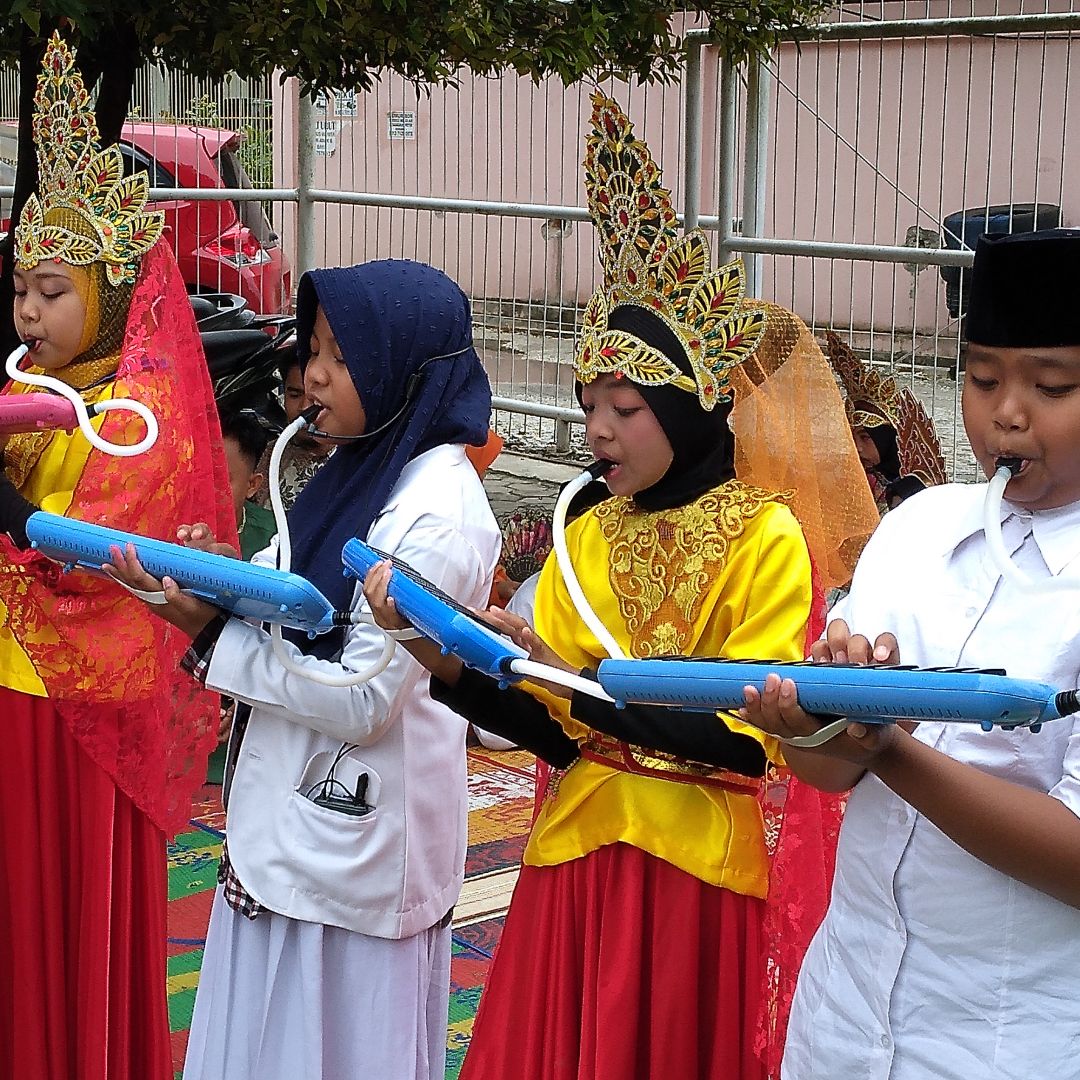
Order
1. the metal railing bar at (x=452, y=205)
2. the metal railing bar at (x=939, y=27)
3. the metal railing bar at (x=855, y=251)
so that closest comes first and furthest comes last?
the metal railing bar at (x=939, y=27) < the metal railing bar at (x=855, y=251) < the metal railing bar at (x=452, y=205)

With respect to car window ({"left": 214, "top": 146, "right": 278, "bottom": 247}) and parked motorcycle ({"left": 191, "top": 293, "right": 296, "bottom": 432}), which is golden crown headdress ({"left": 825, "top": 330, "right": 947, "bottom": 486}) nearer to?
parked motorcycle ({"left": 191, "top": 293, "right": 296, "bottom": 432})

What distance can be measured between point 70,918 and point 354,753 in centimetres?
84

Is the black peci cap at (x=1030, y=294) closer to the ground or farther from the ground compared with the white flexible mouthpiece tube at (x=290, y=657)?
farther from the ground

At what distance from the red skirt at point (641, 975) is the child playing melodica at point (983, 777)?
0.53 metres

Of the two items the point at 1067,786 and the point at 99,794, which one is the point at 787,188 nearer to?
the point at 99,794

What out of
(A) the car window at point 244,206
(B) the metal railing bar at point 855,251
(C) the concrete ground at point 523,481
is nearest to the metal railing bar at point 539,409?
(C) the concrete ground at point 523,481

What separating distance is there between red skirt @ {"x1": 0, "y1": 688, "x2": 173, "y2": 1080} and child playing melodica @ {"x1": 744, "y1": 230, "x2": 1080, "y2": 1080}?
155 centimetres

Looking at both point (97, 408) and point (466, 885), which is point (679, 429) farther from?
point (466, 885)

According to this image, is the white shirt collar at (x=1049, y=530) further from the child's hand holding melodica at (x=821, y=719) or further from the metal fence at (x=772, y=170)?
the metal fence at (x=772, y=170)

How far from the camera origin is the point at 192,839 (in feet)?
14.4

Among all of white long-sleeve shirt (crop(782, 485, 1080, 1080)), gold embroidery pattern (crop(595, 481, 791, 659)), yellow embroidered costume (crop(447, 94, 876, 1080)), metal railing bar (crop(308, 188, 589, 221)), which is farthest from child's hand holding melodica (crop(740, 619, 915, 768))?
metal railing bar (crop(308, 188, 589, 221))

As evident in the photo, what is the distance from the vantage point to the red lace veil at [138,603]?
2832 millimetres

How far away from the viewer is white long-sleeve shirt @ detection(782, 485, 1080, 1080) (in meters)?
1.59

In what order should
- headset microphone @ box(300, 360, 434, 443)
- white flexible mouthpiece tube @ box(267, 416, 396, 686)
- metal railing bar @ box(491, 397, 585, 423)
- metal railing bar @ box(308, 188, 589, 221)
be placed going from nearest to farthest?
white flexible mouthpiece tube @ box(267, 416, 396, 686) → headset microphone @ box(300, 360, 434, 443) → metal railing bar @ box(308, 188, 589, 221) → metal railing bar @ box(491, 397, 585, 423)
